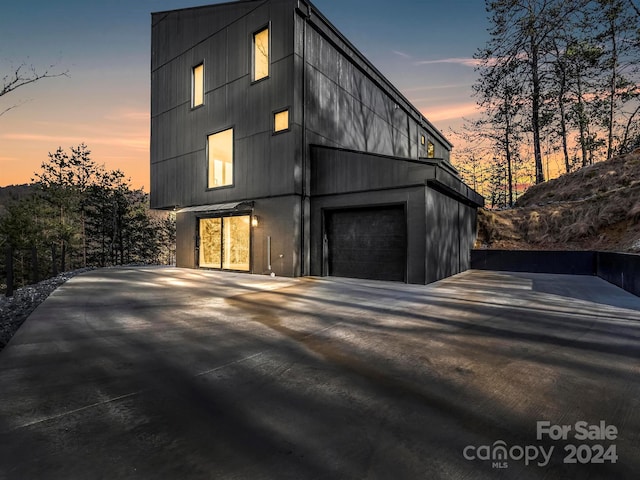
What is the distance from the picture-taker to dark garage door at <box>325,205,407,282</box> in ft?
30.2

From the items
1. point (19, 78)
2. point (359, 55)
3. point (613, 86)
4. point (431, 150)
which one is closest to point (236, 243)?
point (19, 78)

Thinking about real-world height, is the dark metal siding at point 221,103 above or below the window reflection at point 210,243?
above

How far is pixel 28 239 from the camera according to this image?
28016mm

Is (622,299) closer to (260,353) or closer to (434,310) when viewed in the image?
(434,310)

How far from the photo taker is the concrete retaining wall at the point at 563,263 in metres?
7.86

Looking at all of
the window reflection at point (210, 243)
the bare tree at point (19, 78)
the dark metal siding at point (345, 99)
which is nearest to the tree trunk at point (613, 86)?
the dark metal siding at point (345, 99)

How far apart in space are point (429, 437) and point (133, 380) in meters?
2.45

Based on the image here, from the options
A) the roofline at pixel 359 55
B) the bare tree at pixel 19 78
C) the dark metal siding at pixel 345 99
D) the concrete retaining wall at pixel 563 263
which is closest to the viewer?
the bare tree at pixel 19 78

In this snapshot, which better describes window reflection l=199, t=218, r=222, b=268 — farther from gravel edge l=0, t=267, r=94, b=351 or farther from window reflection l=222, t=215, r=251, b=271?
gravel edge l=0, t=267, r=94, b=351

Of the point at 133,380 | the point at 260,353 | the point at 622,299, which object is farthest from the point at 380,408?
the point at 622,299

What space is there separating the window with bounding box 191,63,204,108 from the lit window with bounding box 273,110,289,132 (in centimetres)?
502

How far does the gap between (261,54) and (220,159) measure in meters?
4.61

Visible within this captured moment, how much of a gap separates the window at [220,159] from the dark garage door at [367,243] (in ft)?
16.8

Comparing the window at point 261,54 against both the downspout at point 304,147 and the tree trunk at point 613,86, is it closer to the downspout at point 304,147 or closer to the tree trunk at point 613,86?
the downspout at point 304,147
